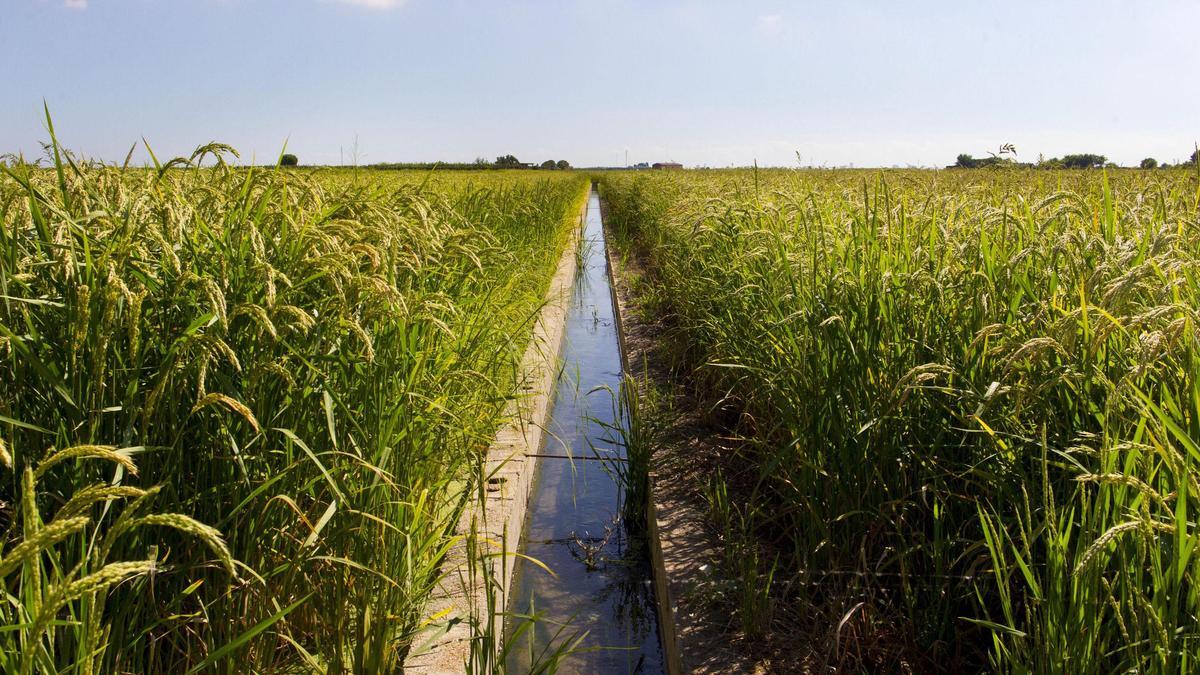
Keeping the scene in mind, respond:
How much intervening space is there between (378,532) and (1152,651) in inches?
73.2

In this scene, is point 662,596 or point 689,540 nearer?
point 662,596

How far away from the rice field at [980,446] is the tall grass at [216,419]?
1186 mm

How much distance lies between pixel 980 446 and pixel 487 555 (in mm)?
1407

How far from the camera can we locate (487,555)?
99.3 inches

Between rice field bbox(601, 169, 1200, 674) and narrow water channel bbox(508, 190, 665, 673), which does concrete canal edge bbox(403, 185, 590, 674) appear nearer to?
narrow water channel bbox(508, 190, 665, 673)

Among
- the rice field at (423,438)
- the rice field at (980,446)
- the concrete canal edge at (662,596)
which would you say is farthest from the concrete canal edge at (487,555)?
the rice field at (980,446)

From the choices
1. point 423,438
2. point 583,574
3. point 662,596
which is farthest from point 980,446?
point 583,574

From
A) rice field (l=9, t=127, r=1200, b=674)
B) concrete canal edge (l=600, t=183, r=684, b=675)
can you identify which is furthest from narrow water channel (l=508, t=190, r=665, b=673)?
rice field (l=9, t=127, r=1200, b=674)

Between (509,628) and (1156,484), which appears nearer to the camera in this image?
(1156,484)

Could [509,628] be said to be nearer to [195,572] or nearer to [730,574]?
[730,574]

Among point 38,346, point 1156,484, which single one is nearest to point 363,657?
point 38,346

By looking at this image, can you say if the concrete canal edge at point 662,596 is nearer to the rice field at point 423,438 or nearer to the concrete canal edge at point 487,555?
the rice field at point 423,438

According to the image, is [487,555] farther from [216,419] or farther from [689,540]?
[689,540]

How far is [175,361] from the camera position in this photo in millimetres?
1802
